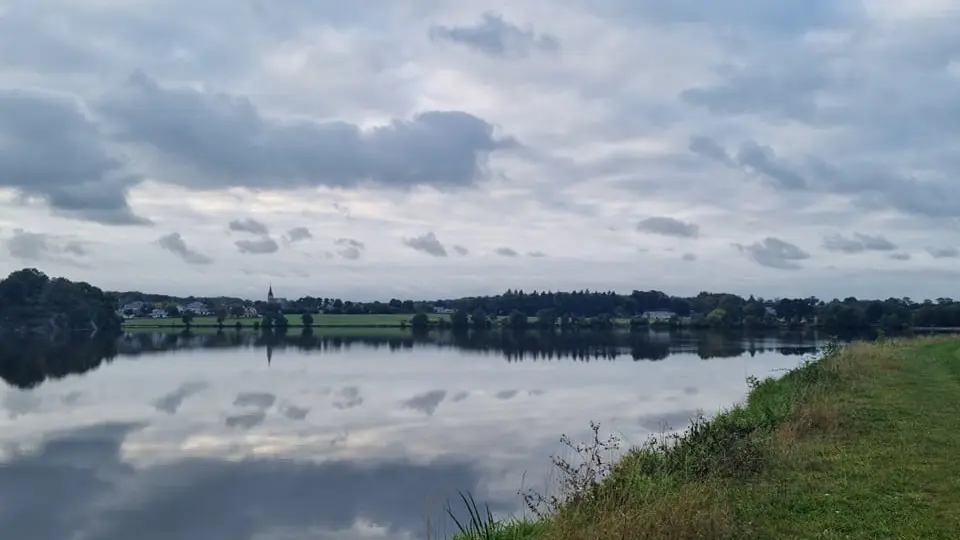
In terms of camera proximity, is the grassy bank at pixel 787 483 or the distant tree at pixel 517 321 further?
the distant tree at pixel 517 321

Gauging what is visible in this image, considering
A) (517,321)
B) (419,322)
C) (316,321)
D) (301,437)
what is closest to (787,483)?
(301,437)

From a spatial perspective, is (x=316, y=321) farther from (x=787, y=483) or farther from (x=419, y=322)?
(x=787, y=483)

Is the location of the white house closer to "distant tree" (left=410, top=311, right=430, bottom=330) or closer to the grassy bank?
"distant tree" (left=410, top=311, right=430, bottom=330)

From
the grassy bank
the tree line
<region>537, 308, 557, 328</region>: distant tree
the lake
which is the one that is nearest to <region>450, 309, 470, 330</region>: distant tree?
<region>537, 308, 557, 328</region>: distant tree

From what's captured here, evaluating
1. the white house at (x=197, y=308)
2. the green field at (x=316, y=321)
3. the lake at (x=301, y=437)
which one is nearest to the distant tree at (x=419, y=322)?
the green field at (x=316, y=321)

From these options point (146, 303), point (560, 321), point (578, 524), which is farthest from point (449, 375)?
point (146, 303)

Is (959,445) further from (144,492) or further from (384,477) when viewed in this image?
(144,492)

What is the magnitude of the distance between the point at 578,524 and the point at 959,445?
5279mm

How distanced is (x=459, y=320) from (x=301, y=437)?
6854cm

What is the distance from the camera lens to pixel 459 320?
8550 cm

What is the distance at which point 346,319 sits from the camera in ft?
303

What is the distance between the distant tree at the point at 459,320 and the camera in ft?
280

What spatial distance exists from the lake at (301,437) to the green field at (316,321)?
4983cm

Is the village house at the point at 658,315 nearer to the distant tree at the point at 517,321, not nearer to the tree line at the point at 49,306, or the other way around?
the distant tree at the point at 517,321
